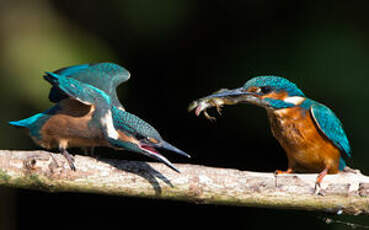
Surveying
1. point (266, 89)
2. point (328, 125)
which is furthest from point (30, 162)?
point (328, 125)

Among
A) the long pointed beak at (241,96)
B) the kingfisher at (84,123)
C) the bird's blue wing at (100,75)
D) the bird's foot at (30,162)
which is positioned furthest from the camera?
the bird's blue wing at (100,75)

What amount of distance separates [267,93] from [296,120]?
239 mm

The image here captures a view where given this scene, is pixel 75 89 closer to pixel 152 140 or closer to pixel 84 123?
pixel 84 123

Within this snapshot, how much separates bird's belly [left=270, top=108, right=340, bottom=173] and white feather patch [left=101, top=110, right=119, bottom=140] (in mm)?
938

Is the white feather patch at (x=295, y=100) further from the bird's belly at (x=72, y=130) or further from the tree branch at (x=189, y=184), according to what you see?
the bird's belly at (x=72, y=130)

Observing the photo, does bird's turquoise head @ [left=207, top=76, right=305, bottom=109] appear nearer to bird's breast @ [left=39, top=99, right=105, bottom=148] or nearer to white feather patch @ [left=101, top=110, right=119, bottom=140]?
white feather patch @ [left=101, top=110, right=119, bottom=140]

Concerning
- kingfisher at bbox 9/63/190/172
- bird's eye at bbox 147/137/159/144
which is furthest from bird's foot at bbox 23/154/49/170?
bird's eye at bbox 147/137/159/144

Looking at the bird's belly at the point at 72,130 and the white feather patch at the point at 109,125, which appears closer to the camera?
the white feather patch at the point at 109,125

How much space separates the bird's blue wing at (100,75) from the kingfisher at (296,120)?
80cm

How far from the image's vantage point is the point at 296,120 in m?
2.77

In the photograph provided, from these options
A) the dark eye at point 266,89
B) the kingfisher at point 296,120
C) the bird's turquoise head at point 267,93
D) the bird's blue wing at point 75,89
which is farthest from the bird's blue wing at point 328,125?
the bird's blue wing at point 75,89

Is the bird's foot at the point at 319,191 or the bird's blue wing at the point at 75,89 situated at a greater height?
the bird's blue wing at the point at 75,89

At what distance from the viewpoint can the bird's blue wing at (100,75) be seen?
10.7 feet

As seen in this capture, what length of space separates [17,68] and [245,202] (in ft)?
7.54
